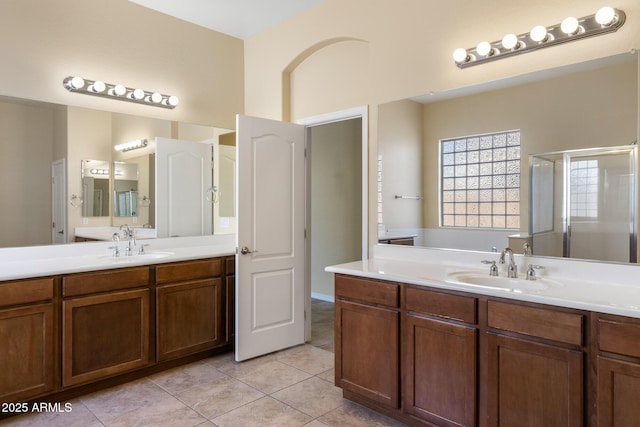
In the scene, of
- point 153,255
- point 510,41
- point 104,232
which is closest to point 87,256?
point 104,232

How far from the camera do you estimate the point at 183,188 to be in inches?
145

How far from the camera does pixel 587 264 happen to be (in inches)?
84.2

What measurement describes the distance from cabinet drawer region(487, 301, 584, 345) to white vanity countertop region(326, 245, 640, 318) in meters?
0.05

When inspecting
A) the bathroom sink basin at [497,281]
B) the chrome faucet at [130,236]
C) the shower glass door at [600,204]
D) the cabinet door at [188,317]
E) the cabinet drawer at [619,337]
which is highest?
the shower glass door at [600,204]

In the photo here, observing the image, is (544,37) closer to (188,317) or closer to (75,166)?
(188,317)

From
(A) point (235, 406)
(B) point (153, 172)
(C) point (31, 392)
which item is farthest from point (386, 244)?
(C) point (31, 392)

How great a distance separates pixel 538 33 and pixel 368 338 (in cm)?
197

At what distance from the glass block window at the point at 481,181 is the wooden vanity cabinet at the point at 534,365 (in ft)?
2.51

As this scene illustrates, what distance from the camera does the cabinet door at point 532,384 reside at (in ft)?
5.53

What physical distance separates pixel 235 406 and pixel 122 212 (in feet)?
6.02

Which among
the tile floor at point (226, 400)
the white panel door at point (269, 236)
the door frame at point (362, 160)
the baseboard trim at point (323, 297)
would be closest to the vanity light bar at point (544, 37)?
the door frame at point (362, 160)

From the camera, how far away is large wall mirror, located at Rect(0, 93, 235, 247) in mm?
2816

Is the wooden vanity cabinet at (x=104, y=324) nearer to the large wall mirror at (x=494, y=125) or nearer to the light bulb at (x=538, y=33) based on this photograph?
the large wall mirror at (x=494, y=125)

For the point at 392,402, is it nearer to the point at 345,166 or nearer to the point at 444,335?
the point at 444,335
